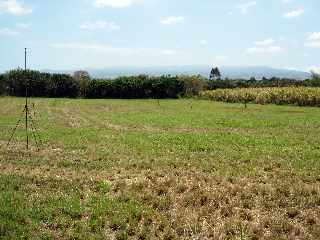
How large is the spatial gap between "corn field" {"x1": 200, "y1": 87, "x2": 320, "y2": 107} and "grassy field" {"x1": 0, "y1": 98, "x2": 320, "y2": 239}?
34504mm

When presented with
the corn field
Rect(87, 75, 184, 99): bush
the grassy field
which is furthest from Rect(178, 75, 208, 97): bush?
the grassy field

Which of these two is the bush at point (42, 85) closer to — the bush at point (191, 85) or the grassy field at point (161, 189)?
the bush at point (191, 85)

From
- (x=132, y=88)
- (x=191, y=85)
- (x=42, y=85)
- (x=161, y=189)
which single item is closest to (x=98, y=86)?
(x=132, y=88)

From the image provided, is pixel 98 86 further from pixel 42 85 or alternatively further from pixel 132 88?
pixel 42 85

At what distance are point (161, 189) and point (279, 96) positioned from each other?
1868 inches

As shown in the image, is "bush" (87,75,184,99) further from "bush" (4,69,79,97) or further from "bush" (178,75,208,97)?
"bush" (4,69,79,97)

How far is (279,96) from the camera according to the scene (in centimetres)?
5634

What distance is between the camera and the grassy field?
884 centimetres

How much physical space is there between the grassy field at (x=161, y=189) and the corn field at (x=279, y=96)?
34504mm

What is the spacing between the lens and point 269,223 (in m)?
9.12

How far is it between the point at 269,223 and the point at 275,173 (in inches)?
174

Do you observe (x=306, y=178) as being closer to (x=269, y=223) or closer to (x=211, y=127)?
(x=269, y=223)

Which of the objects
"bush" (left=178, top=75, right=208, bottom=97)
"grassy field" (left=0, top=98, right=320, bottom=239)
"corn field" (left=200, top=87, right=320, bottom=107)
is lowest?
"grassy field" (left=0, top=98, right=320, bottom=239)

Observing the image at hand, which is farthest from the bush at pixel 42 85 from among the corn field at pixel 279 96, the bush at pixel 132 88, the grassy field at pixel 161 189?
the grassy field at pixel 161 189
